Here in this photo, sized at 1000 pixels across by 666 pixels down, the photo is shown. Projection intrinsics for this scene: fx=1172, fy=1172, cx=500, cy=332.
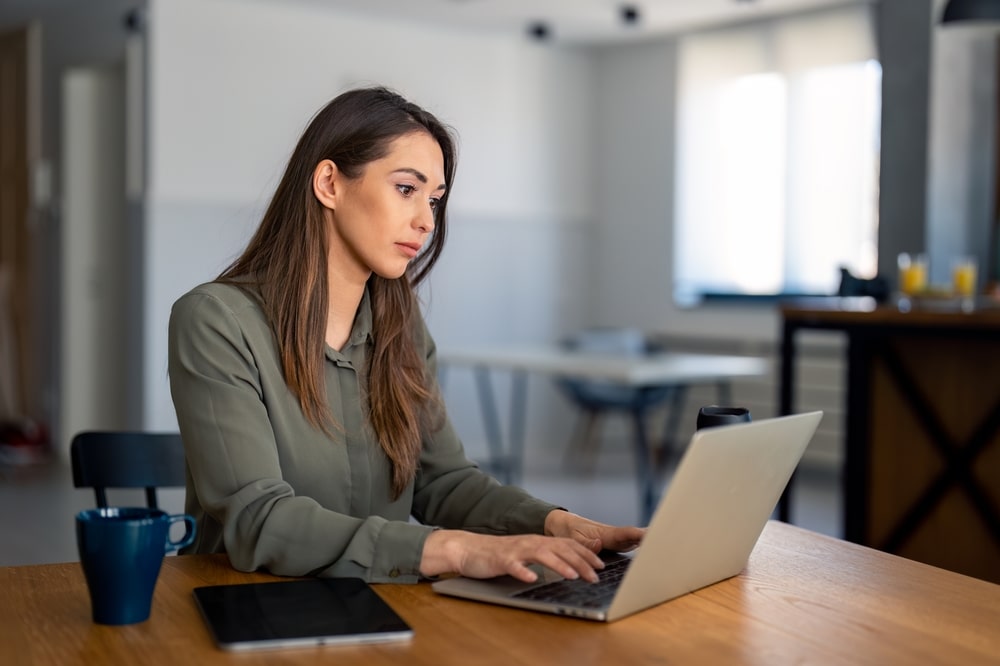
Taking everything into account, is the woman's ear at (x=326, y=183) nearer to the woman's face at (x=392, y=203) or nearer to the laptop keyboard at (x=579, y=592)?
the woman's face at (x=392, y=203)

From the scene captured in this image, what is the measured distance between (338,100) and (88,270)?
17.3 ft

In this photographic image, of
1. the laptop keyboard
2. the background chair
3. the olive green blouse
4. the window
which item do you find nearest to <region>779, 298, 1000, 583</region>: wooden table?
the background chair

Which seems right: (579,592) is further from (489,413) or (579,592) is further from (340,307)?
(489,413)

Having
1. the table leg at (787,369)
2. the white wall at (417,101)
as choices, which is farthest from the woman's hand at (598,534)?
the white wall at (417,101)

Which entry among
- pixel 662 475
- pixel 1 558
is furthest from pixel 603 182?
pixel 1 558

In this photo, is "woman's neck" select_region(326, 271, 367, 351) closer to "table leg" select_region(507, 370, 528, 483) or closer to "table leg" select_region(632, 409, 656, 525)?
"table leg" select_region(632, 409, 656, 525)

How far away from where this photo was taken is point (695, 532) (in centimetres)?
108

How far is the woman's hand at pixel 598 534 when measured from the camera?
1.30m

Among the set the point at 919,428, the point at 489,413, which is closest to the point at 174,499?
the point at 489,413

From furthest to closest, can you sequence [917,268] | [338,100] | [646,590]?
1. [917,268]
2. [338,100]
3. [646,590]

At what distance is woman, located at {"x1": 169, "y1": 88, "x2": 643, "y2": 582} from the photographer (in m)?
1.30

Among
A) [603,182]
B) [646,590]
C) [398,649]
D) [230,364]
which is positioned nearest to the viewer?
[398,649]

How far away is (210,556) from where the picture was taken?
131cm

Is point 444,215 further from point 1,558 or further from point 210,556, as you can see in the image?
point 1,558
